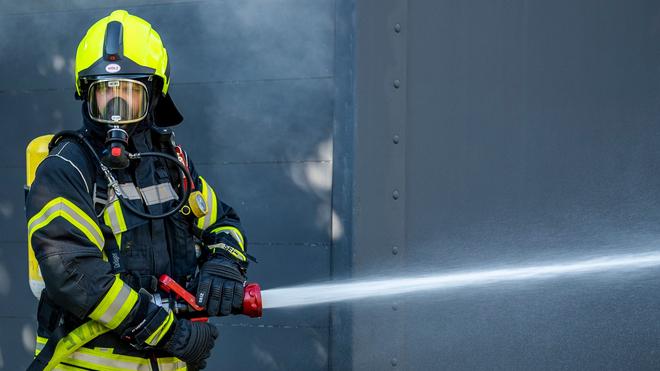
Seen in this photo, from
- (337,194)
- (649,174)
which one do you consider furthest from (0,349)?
(649,174)

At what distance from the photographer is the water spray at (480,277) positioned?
12.8 feet

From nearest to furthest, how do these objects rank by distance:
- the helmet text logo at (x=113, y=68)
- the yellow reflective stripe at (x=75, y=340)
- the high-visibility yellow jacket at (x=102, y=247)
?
the high-visibility yellow jacket at (x=102, y=247) < the yellow reflective stripe at (x=75, y=340) < the helmet text logo at (x=113, y=68)

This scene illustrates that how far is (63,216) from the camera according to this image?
2787 millimetres

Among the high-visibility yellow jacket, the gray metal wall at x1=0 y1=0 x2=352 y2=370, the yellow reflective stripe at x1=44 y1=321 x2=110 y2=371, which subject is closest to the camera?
the high-visibility yellow jacket

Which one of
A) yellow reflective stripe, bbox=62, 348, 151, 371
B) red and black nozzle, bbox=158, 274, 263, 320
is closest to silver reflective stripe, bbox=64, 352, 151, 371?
yellow reflective stripe, bbox=62, 348, 151, 371

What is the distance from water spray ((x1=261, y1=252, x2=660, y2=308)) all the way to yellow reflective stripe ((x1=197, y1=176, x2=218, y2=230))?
37.7 inches

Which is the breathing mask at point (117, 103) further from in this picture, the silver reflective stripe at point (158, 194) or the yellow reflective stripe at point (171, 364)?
the yellow reflective stripe at point (171, 364)

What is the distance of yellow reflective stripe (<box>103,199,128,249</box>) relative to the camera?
116 inches

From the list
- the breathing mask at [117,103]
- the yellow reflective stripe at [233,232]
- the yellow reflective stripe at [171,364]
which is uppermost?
the breathing mask at [117,103]

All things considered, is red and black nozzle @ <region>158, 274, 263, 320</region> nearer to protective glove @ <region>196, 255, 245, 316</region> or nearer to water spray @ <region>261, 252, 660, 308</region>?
protective glove @ <region>196, 255, 245, 316</region>

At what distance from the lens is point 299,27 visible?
443 cm

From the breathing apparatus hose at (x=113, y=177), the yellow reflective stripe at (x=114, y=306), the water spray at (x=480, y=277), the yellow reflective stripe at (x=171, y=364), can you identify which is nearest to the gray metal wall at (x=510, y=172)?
the water spray at (x=480, y=277)

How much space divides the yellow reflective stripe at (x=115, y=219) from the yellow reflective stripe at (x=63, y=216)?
4.7 inches

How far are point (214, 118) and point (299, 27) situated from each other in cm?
65
